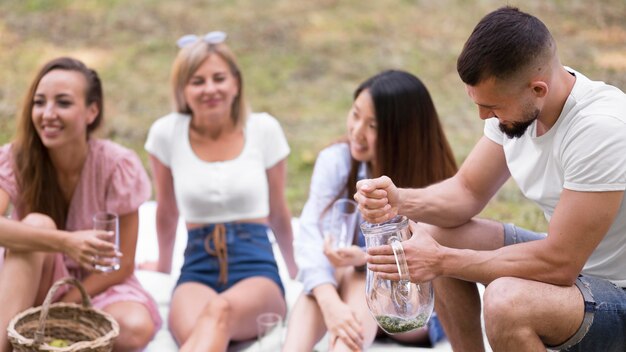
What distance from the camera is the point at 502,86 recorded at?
3.19 meters

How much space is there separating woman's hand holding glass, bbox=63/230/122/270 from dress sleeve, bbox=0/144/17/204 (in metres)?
0.47

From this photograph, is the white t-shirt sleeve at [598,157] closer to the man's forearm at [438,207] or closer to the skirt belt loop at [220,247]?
the man's forearm at [438,207]

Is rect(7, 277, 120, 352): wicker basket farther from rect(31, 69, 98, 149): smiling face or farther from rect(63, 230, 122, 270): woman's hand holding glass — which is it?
rect(31, 69, 98, 149): smiling face

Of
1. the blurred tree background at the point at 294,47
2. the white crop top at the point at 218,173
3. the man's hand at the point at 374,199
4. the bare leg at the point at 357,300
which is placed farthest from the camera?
the blurred tree background at the point at 294,47

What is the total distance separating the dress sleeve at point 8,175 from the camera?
14.3ft

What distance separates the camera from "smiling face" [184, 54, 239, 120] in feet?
15.4

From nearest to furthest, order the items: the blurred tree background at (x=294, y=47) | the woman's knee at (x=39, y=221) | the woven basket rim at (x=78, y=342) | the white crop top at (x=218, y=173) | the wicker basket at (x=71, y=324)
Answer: the woven basket rim at (x=78, y=342) < the wicker basket at (x=71, y=324) < the woman's knee at (x=39, y=221) < the white crop top at (x=218, y=173) < the blurred tree background at (x=294, y=47)

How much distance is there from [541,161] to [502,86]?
1.25 ft

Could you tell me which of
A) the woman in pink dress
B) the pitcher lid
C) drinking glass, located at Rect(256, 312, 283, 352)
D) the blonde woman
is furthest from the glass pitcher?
the woman in pink dress

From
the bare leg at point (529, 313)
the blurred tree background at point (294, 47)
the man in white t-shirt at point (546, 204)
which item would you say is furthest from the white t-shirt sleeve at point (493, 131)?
the blurred tree background at point (294, 47)

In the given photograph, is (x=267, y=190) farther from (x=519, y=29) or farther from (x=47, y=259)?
(x=519, y=29)

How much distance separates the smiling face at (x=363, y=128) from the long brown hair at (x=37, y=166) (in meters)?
1.25

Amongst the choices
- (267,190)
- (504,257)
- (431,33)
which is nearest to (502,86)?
(504,257)

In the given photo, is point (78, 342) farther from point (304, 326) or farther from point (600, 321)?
point (600, 321)
